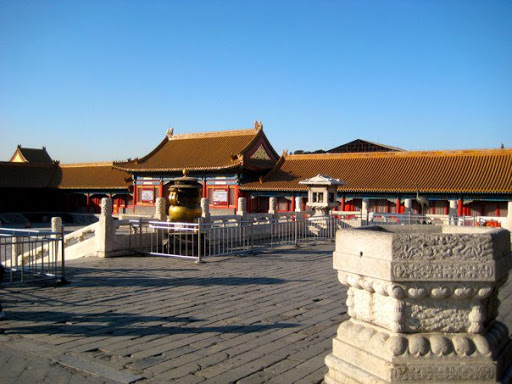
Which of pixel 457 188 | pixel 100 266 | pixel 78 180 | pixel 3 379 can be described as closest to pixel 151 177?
pixel 78 180

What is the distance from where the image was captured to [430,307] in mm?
3135

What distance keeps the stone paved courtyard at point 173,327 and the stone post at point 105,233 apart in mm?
2019

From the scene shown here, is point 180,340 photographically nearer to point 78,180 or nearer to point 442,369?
point 442,369

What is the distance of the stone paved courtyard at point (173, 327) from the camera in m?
4.01

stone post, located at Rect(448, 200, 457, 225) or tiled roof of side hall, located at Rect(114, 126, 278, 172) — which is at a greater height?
tiled roof of side hall, located at Rect(114, 126, 278, 172)

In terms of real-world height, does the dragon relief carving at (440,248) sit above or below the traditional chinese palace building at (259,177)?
below

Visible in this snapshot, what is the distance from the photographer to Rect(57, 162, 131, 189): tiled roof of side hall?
3594 centimetres

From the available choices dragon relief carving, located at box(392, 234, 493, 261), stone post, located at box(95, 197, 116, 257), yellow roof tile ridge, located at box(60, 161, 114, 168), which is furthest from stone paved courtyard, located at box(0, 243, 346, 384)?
yellow roof tile ridge, located at box(60, 161, 114, 168)

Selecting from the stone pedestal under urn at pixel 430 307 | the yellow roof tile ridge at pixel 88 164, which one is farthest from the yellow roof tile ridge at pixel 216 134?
the stone pedestal under urn at pixel 430 307

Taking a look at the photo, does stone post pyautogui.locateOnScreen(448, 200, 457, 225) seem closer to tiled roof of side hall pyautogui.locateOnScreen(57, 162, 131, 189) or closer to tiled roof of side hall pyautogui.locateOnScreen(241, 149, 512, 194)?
tiled roof of side hall pyautogui.locateOnScreen(241, 149, 512, 194)

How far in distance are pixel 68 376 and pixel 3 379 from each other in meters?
0.50

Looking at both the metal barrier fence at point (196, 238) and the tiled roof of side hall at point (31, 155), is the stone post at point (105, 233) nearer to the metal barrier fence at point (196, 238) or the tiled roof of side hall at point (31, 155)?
the metal barrier fence at point (196, 238)

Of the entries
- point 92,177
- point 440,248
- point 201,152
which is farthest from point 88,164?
point 440,248

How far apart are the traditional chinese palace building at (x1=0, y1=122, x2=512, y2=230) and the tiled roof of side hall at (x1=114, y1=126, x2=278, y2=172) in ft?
0.26
